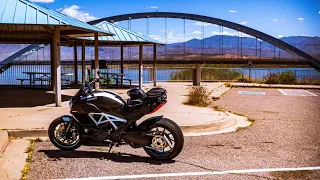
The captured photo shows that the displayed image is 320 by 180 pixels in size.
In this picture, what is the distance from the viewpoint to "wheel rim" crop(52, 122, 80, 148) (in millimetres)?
7520

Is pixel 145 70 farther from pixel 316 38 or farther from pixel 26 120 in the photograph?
pixel 316 38

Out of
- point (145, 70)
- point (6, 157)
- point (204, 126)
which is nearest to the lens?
point (6, 157)

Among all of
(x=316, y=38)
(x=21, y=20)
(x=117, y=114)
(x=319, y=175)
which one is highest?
(x=21, y=20)

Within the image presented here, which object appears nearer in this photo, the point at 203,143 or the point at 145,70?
the point at 203,143

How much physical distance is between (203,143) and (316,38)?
2806 mm

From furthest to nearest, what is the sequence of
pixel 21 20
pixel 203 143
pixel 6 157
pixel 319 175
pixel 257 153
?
pixel 21 20, pixel 203 143, pixel 257 153, pixel 6 157, pixel 319 175

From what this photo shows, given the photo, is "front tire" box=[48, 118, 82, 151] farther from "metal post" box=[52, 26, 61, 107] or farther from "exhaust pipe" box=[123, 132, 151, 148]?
"metal post" box=[52, 26, 61, 107]

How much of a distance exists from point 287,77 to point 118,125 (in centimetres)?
2597

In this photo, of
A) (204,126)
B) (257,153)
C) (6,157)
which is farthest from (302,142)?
(6,157)

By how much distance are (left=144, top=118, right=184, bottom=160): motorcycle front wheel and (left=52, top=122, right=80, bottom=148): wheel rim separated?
1.19 metres

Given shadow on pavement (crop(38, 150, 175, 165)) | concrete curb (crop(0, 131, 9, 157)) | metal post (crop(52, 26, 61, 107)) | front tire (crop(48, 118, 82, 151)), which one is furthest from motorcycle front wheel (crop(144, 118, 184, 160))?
metal post (crop(52, 26, 61, 107))

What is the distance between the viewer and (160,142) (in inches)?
275

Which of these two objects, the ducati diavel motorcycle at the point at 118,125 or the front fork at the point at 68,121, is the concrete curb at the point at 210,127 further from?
the front fork at the point at 68,121

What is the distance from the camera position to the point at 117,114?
23.6 feet
